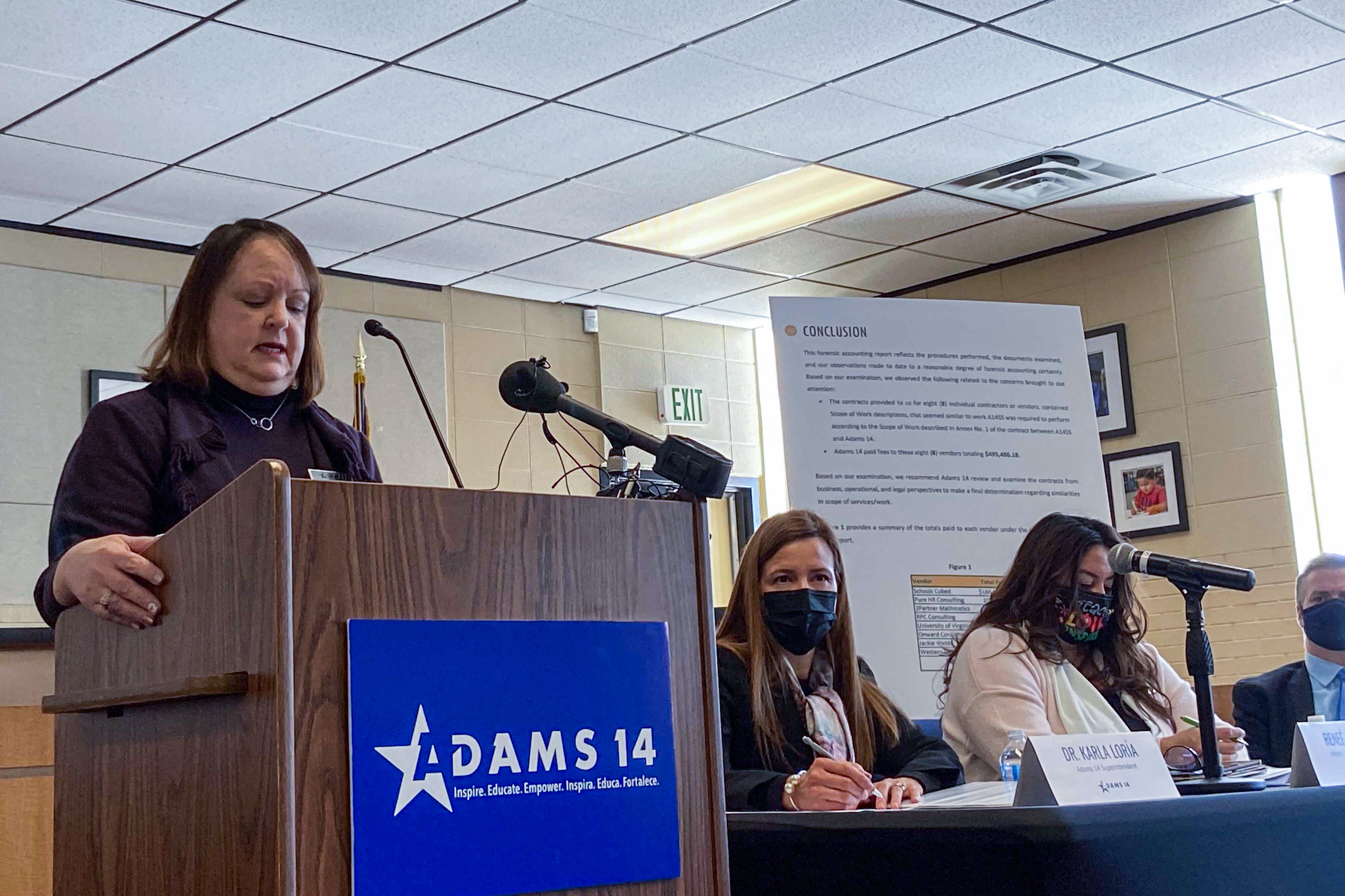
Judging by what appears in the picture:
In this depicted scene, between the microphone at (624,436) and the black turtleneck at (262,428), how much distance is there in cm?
26

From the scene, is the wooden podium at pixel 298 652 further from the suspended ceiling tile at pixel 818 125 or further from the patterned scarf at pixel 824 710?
the suspended ceiling tile at pixel 818 125

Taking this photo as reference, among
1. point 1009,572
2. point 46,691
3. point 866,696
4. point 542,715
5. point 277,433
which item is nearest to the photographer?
point 542,715

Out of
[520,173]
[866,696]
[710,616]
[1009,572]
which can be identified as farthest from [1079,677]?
[520,173]

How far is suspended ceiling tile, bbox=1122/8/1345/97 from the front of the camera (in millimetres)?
4398

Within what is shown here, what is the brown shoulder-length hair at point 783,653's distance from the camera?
8.25 feet

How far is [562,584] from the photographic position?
46.5 inches

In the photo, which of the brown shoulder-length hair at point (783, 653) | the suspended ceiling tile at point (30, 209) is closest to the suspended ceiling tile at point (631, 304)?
the suspended ceiling tile at point (30, 209)

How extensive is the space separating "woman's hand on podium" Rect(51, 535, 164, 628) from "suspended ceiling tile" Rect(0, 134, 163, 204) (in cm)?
389

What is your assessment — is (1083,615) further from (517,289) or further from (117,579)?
(517,289)

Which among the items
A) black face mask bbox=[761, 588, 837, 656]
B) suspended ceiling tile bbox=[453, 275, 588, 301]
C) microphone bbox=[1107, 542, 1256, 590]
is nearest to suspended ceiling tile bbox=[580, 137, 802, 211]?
suspended ceiling tile bbox=[453, 275, 588, 301]

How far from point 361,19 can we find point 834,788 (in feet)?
9.34

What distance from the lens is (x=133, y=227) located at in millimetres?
5531

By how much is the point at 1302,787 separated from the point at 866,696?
1.03 metres

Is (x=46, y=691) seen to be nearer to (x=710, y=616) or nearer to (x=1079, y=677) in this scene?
(x=1079, y=677)
